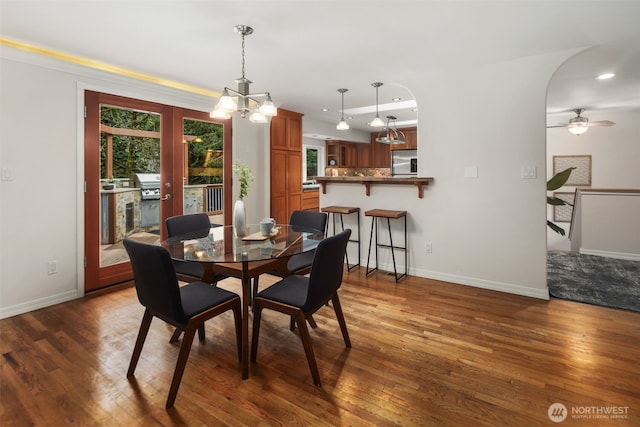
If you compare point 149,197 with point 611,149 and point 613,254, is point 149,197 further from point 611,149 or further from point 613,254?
point 611,149

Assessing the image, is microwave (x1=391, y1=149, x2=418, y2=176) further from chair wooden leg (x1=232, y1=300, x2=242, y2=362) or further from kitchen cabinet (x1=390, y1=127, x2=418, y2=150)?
chair wooden leg (x1=232, y1=300, x2=242, y2=362)

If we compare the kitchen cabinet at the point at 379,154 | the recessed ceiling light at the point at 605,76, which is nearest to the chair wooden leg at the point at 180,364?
the recessed ceiling light at the point at 605,76

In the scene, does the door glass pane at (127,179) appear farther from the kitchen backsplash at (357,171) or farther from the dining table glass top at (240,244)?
the kitchen backsplash at (357,171)

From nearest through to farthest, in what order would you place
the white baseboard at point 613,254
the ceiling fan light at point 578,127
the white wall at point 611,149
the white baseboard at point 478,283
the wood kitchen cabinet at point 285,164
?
the white baseboard at point 478,283 → the white baseboard at point 613,254 → the wood kitchen cabinet at point 285,164 → the ceiling fan light at point 578,127 → the white wall at point 611,149

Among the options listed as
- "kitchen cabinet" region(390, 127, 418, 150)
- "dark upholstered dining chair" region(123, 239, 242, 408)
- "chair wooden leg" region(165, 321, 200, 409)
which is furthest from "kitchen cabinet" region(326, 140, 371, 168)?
"chair wooden leg" region(165, 321, 200, 409)

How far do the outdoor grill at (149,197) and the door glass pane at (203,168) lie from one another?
34cm

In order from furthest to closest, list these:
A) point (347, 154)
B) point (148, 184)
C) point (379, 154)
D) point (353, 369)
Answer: point (379, 154), point (347, 154), point (148, 184), point (353, 369)

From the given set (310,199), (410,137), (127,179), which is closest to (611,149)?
(410,137)

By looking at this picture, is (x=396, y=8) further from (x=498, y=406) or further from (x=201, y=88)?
(x=201, y=88)

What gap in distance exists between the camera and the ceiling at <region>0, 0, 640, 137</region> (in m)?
2.28

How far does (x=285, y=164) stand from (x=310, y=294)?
386cm

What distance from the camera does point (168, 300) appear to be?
1.76 m

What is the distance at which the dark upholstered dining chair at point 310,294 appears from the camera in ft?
6.28

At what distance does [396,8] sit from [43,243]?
355cm
